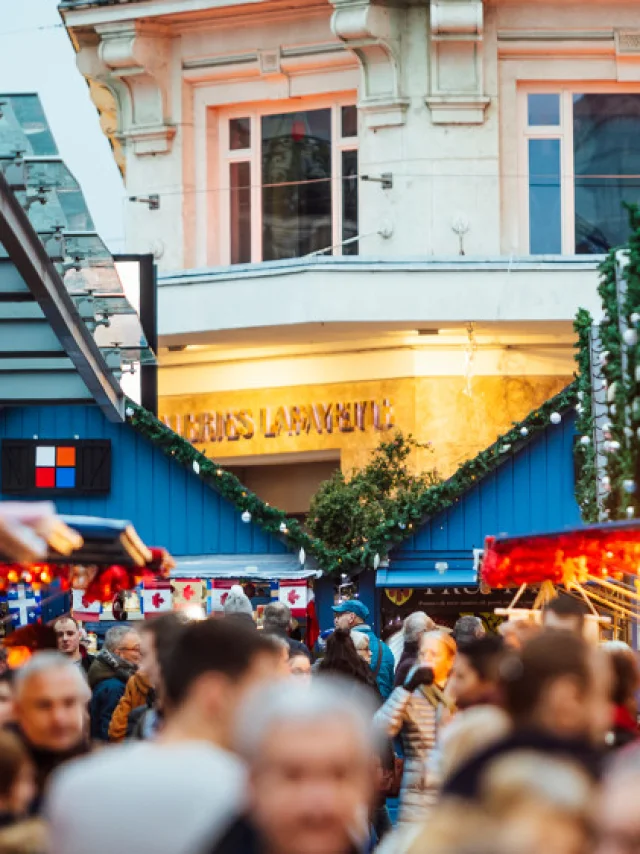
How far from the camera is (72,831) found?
14.3 ft

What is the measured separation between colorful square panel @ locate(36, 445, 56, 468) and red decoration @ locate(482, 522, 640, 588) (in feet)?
34.4

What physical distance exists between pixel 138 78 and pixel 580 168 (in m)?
6.56

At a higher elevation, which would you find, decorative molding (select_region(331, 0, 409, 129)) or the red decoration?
decorative molding (select_region(331, 0, 409, 129))

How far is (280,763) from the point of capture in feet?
13.6

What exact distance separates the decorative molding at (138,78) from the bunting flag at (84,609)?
29.6 ft

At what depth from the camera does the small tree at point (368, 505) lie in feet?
76.2

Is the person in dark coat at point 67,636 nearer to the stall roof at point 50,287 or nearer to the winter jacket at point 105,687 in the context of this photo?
the winter jacket at point 105,687

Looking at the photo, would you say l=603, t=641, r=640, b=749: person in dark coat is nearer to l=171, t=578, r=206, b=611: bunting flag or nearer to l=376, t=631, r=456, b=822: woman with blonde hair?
l=376, t=631, r=456, b=822: woman with blonde hair

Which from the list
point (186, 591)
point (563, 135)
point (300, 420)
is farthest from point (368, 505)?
point (563, 135)

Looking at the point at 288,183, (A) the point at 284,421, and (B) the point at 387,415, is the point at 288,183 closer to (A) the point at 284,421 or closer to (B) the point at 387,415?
(A) the point at 284,421

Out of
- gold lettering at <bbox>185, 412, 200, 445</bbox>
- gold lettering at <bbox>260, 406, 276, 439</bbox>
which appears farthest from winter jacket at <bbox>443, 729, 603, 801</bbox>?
gold lettering at <bbox>185, 412, 200, 445</bbox>

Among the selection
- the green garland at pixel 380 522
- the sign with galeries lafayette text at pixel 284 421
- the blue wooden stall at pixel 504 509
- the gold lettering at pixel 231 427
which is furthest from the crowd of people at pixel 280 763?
the gold lettering at pixel 231 427

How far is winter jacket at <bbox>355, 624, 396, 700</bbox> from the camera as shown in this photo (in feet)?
52.4

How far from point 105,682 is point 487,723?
7185mm
